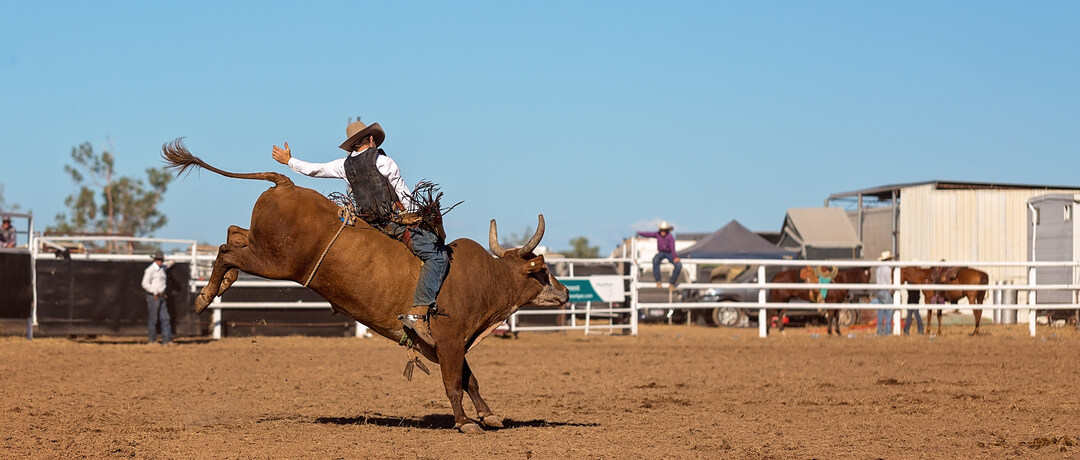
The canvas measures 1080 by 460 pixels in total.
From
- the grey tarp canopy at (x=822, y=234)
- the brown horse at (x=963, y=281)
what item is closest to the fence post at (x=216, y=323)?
the brown horse at (x=963, y=281)

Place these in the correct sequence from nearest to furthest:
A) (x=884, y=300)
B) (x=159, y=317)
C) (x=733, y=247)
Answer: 1. (x=159, y=317)
2. (x=884, y=300)
3. (x=733, y=247)

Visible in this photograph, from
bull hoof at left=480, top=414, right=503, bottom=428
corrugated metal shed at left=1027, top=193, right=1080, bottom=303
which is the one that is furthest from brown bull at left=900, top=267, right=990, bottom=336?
bull hoof at left=480, top=414, right=503, bottom=428

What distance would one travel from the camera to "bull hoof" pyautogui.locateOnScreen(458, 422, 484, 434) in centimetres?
726

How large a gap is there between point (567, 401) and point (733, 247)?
22089 mm

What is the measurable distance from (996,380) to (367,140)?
725cm

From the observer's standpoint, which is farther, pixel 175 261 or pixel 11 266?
pixel 175 261

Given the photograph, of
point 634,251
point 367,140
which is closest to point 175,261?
point 634,251

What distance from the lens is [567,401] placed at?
31.6 feet

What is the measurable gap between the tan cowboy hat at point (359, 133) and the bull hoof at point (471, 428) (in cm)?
195

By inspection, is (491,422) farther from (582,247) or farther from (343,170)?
(582,247)

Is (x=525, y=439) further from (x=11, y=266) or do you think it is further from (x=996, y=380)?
(x=11, y=266)

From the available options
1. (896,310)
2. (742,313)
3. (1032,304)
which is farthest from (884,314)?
(742,313)

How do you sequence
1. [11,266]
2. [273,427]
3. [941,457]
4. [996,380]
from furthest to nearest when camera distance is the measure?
[11,266]
[996,380]
[273,427]
[941,457]

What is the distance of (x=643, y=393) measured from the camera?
10273mm
